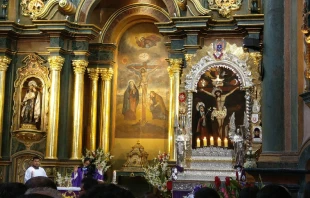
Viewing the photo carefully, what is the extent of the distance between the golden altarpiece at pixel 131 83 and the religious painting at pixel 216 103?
1.2 inches

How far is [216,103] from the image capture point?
58.3 ft

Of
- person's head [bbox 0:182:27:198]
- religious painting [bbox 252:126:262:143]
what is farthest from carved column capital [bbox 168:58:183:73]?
person's head [bbox 0:182:27:198]

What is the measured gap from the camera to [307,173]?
35.1 ft

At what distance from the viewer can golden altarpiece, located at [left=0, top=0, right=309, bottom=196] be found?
17.5 metres

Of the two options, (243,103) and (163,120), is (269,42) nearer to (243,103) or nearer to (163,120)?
(243,103)

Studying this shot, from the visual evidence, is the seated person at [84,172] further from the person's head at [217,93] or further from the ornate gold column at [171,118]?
the person's head at [217,93]

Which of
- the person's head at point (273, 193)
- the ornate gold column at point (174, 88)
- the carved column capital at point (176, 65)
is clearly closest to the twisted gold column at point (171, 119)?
the ornate gold column at point (174, 88)

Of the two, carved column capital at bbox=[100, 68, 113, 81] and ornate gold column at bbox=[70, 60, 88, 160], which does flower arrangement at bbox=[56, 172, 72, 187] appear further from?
carved column capital at bbox=[100, 68, 113, 81]

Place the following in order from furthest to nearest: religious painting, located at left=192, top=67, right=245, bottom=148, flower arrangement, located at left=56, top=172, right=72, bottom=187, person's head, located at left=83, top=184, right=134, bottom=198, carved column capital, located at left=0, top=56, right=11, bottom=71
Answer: carved column capital, located at left=0, top=56, right=11, bottom=71 → flower arrangement, located at left=56, top=172, right=72, bottom=187 → religious painting, located at left=192, top=67, right=245, bottom=148 → person's head, located at left=83, top=184, right=134, bottom=198

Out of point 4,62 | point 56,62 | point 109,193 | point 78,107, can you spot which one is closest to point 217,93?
point 78,107

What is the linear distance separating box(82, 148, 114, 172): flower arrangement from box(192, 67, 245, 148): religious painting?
13.0ft

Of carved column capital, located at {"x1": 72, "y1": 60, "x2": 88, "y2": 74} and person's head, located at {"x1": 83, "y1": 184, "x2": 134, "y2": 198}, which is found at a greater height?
carved column capital, located at {"x1": 72, "y1": 60, "x2": 88, "y2": 74}

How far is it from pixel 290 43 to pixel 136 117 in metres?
11.7

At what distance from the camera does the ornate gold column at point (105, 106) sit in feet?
71.4
